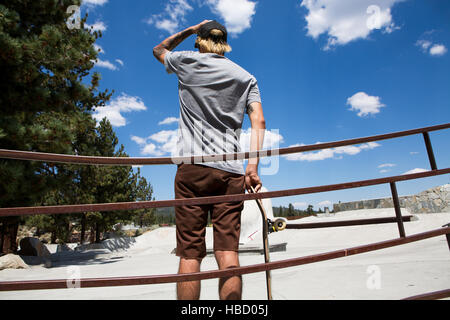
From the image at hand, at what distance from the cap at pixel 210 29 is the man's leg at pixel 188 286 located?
129 cm

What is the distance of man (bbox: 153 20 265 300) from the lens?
146 cm

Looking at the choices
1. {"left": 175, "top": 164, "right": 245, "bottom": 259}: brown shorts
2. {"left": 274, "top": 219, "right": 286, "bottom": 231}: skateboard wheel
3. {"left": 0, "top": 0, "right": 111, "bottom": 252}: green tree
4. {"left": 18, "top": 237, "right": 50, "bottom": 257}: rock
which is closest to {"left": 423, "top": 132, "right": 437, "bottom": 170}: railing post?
{"left": 274, "top": 219, "right": 286, "bottom": 231}: skateboard wheel

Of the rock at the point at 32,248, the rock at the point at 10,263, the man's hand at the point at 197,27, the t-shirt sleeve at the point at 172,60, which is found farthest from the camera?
the rock at the point at 32,248

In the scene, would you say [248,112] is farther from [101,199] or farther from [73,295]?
[101,199]

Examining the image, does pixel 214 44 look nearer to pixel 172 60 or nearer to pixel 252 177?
pixel 172 60

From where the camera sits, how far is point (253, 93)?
1.71m

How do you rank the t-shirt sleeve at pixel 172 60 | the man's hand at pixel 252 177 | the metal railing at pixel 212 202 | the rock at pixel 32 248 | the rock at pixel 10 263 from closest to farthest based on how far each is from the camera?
1. the metal railing at pixel 212 202
2. the man's hand at pixel 252 177
3. the t-shirt sleeve at pixel 172 60
4. the rock at pixel 10 263
5. the rock at pixel 32 248

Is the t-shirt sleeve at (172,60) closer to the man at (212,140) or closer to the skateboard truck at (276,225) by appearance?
the man at (212,140)

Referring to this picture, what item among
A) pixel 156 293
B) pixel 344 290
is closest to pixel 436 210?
pixel 344 290

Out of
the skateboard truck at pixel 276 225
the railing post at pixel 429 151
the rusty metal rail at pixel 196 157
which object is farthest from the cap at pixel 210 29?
the railing post at pixel 429 151

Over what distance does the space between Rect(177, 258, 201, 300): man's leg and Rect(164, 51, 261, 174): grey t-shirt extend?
52 centimetres

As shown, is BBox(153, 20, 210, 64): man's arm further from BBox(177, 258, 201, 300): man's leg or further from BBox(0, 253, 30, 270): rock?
BBox(0, 253, 30, 270): rock

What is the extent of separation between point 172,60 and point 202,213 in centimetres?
92

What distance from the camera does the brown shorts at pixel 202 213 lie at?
146 centimetres
